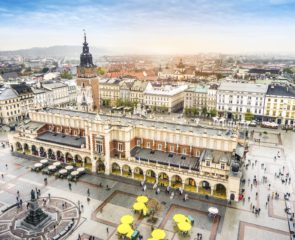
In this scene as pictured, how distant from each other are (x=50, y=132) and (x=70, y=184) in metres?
30.3

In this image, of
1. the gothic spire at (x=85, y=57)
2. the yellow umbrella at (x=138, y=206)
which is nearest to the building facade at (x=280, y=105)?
the gothic spire at (x=85, y=57)

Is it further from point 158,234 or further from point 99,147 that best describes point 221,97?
point 158,234

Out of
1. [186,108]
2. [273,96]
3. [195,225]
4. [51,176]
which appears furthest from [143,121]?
[273,96]

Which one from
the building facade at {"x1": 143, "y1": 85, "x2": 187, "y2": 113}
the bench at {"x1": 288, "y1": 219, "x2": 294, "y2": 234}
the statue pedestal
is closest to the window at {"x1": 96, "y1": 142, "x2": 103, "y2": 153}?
the statue pedestal

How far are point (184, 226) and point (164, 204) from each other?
10629 millimetres

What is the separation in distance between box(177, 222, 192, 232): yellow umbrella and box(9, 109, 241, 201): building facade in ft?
49.3

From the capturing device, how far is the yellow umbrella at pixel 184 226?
1817 inches

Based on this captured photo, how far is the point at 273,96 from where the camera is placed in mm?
113125

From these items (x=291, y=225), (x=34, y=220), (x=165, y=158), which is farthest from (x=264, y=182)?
(x=34, y=220)

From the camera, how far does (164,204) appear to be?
5681cm

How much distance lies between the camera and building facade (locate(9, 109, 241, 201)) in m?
61.1

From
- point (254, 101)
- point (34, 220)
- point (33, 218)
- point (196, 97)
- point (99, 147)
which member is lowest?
point (34, 220)

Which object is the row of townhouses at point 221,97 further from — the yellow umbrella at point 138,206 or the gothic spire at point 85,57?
the yellow umbrella at point 138,206

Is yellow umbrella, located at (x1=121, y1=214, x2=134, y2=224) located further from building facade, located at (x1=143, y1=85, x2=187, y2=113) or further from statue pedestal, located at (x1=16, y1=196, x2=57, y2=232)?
building facade, located at (x1=143, y1=85, x2=187, y2=113)
